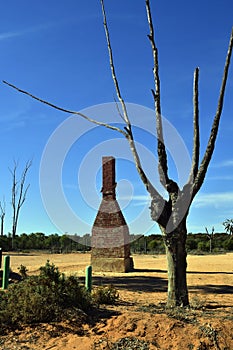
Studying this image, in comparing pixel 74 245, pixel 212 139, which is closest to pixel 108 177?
pixel 212 139

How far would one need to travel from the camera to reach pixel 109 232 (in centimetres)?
1909

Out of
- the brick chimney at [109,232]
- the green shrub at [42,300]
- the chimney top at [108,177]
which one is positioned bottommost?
the green shrub at [42,300]

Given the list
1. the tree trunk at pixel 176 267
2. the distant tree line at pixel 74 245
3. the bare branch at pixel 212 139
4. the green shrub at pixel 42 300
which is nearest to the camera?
the green shrub at pixel 42 300

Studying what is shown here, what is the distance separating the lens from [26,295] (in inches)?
307

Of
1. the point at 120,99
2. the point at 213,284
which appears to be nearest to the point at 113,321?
the point at 120,99

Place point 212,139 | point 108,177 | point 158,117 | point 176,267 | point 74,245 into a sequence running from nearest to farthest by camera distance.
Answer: point 176,267 → point 212,139 → point 158,117 → point 108,177 → point 74,245

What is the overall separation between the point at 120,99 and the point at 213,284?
330 inches

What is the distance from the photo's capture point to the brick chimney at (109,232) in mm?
18781

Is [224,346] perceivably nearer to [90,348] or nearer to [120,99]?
[90,348]

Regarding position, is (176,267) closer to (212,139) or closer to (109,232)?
(212,139)

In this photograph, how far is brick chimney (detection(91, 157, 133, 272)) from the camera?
61.6ft

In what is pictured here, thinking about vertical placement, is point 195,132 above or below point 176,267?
above

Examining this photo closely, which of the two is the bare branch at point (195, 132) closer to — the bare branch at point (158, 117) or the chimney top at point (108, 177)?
the bare branch at point (158, 117)

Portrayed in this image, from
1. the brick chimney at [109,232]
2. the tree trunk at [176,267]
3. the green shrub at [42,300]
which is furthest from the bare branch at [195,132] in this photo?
the brick chimney at [109,232]
